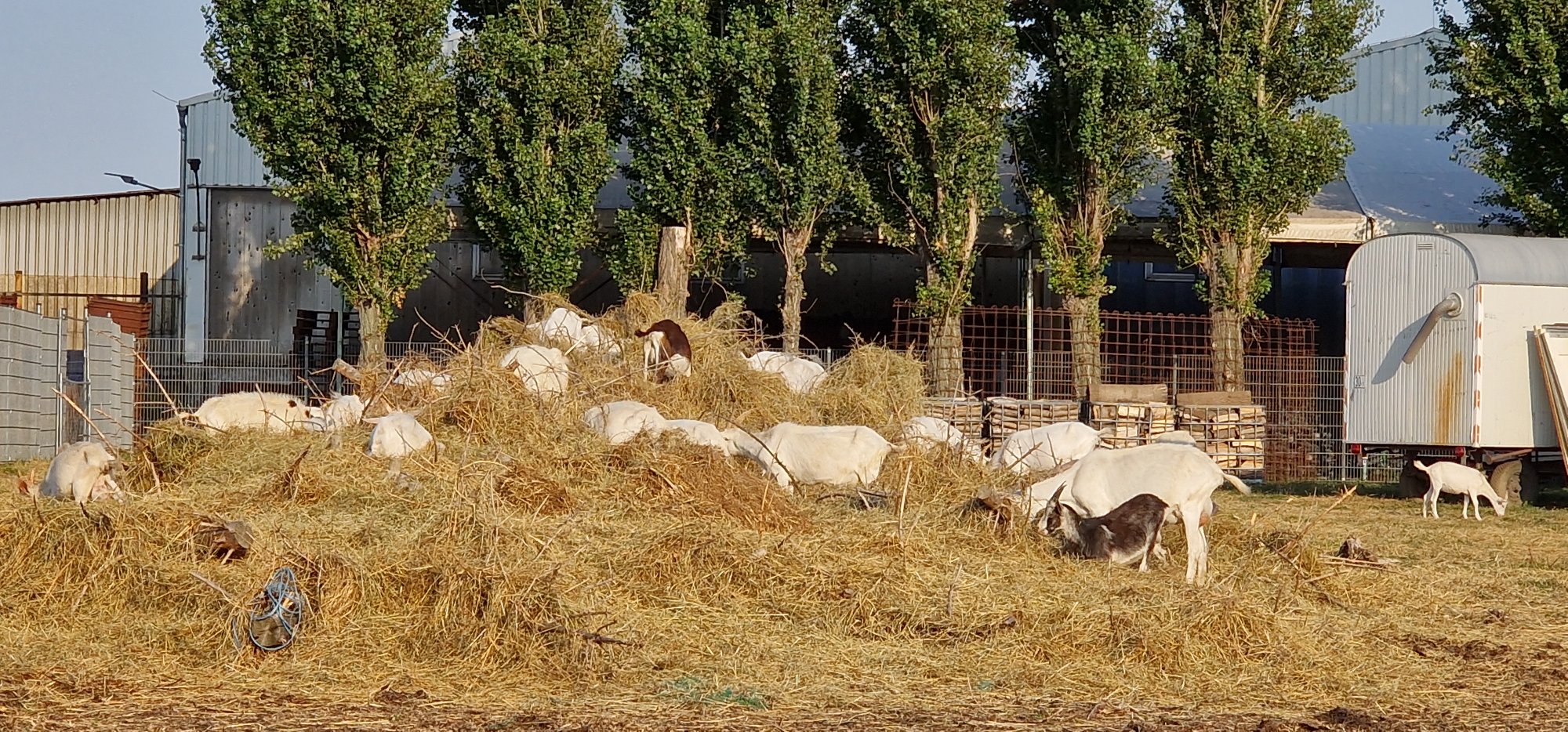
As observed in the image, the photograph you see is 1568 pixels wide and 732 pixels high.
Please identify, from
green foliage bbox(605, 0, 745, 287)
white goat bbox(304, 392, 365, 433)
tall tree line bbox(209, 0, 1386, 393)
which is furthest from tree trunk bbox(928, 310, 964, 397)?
white goat bbox(304, 392, 365, 433)

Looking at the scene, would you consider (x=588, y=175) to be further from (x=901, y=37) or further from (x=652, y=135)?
(x=901, y=37)

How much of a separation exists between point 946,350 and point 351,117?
9.72 m

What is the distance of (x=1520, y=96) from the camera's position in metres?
22.9

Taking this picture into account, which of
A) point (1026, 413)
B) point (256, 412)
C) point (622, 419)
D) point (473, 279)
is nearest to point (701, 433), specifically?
point (622, 419)

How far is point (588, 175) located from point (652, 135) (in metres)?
Result: 1.24

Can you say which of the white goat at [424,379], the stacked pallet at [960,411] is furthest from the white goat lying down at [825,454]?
the stacked pallet at [960,411]

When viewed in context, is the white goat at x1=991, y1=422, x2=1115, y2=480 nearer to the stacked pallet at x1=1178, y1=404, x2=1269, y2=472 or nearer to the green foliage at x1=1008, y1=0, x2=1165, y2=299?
the stacked pallet at x1=1178, y1=404, x2=1269, y2=472

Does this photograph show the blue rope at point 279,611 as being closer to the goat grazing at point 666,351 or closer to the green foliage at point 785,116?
the goat grazing at point 666,351

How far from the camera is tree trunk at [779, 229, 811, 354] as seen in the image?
2378 cm

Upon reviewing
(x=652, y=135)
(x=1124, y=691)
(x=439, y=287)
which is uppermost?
(x=652, y=135)

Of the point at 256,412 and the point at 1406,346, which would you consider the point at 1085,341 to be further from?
the point at 256,412

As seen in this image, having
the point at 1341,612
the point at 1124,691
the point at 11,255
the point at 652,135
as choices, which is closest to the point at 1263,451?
the point at 652,135

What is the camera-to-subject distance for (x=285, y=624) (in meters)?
6.95

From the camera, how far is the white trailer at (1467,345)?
1585 cm
